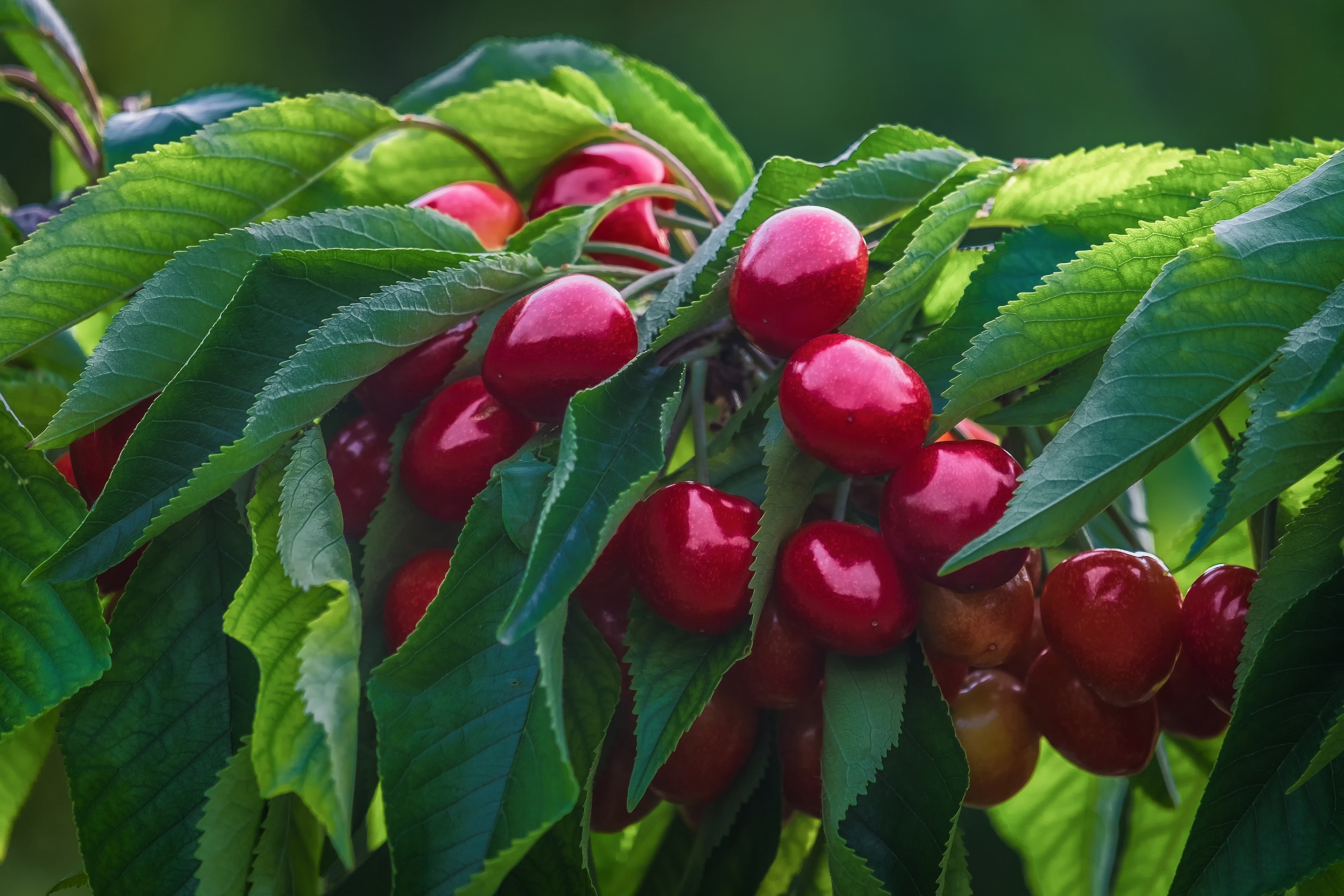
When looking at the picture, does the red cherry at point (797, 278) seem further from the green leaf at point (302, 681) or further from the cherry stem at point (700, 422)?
the green leaf at point (302, 681)

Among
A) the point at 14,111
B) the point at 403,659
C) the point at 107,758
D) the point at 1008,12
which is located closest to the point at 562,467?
the point at 403,659

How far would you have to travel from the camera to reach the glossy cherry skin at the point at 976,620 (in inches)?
12.5

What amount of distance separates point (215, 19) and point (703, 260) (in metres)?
2.48

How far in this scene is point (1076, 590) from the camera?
12.8 inches

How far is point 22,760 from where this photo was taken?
1.29ft

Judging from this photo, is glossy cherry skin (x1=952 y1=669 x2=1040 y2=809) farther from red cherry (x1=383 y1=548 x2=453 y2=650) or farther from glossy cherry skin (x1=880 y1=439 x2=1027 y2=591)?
red cherry (x1=383 y1=548 x2=453 y2=650)

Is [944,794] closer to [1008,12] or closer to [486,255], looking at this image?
[486,255]

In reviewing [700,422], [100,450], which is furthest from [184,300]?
[700,422]

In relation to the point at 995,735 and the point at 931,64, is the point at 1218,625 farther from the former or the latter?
the point at 931,64

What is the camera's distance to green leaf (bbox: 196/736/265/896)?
300mm

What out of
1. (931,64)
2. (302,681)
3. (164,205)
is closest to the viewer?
(302,681)

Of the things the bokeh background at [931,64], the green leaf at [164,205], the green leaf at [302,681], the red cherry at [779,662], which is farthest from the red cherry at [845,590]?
the bokeh background at [931,64]

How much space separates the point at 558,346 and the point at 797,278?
70 millimetres

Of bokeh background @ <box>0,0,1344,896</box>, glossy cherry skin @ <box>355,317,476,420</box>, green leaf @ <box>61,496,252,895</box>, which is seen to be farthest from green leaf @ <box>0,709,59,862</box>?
bokeh background @ <box>0,0,1344,896</box>
